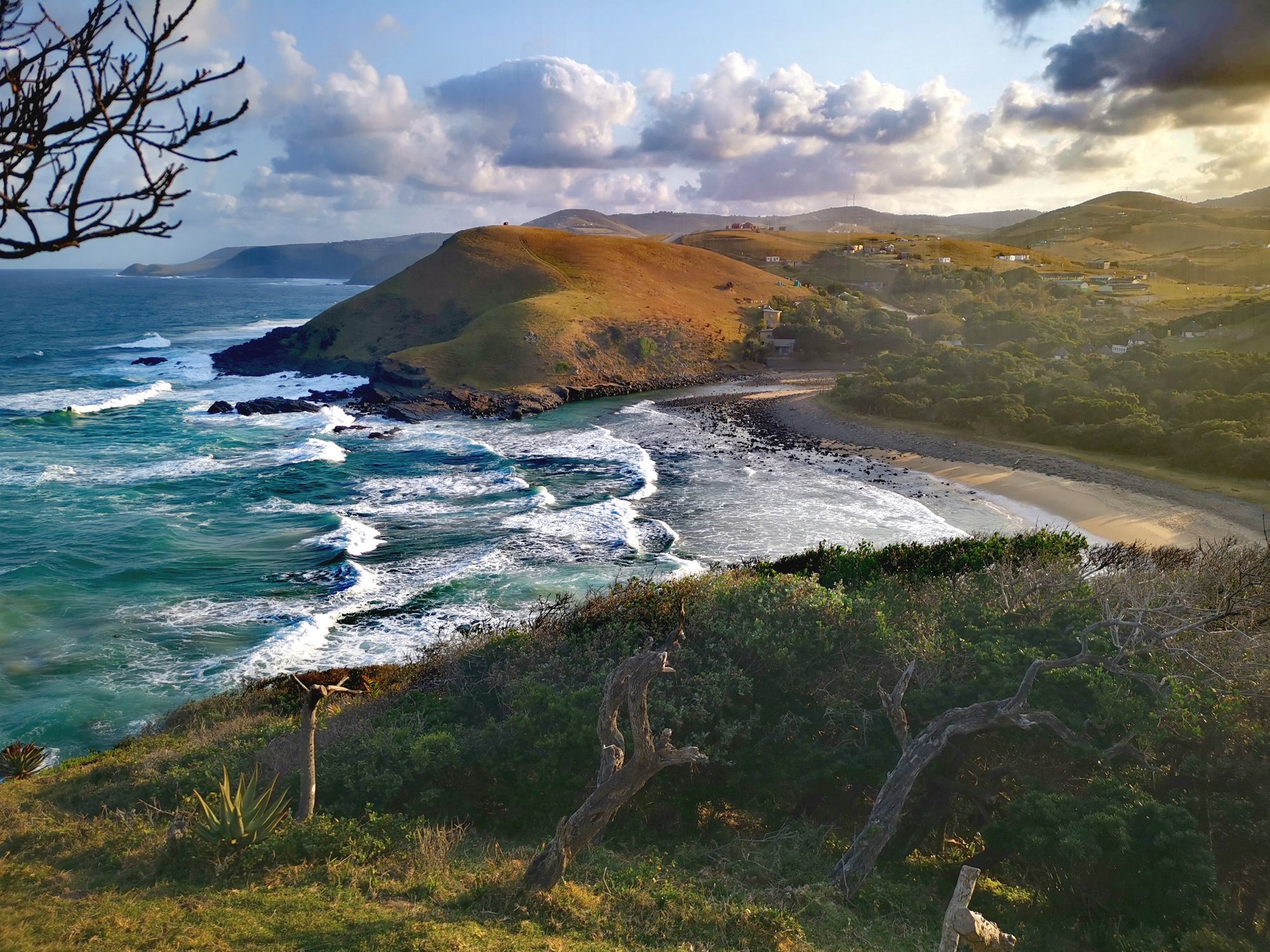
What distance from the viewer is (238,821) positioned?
27.5 ft

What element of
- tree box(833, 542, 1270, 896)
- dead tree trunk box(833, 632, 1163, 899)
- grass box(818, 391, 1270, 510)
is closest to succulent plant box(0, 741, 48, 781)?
dead tree trunk box(833, 632, 1163, 899)

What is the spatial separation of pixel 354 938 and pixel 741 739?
5.84 meters

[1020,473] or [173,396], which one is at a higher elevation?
[173,396]

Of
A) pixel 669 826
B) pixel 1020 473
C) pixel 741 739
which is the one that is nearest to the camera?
pixel 669 826

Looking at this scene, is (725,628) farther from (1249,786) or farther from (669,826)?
(1249,786)

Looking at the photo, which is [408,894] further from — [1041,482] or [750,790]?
[1041,482]

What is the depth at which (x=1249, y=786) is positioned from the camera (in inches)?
353

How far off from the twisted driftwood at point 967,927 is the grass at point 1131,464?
30.6 metres

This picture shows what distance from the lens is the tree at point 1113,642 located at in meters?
8.73

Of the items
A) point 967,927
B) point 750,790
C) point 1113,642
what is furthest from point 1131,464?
point 967,927

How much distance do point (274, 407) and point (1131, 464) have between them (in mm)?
51298

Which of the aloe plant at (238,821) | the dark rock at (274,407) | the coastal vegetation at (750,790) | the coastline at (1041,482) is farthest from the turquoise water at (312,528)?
the aloe plant at (238,821)

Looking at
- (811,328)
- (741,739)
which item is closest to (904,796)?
(741,739)

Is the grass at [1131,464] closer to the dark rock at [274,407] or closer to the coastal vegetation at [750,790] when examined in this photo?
the coastal vegetation at [750,790]
